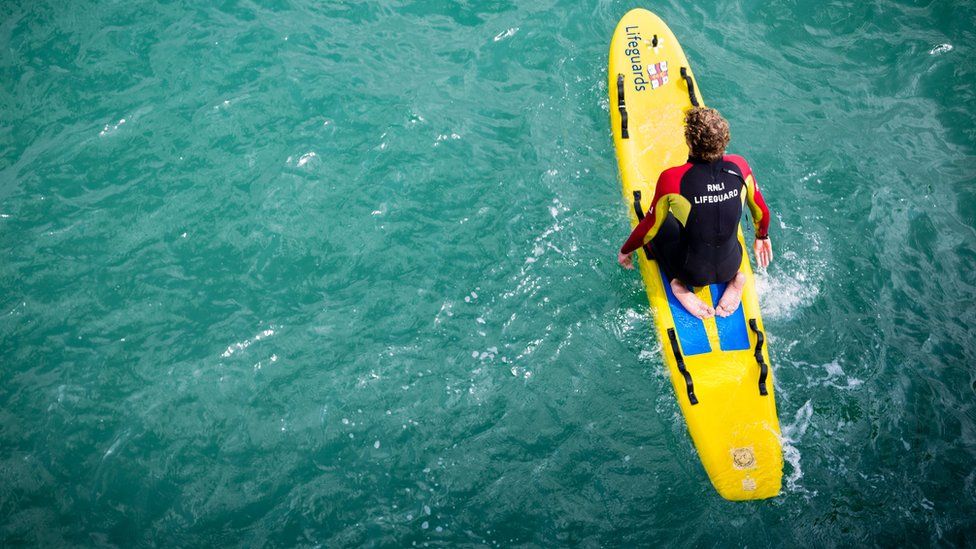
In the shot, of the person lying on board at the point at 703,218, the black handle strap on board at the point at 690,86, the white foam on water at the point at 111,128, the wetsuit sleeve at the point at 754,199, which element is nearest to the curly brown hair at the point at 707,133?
the person lying on board at the point at 703,218

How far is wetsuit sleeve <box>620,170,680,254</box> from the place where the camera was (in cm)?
502

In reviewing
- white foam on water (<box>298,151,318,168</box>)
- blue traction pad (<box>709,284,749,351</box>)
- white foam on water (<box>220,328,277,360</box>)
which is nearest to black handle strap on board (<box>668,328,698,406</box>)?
blue traction pad (<box>709,284,749,351</box>)

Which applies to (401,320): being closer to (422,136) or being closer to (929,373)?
(422,136)

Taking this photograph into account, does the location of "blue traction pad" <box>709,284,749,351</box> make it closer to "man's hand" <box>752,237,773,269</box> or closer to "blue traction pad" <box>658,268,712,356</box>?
"blue traction pad" <box>658,268,712,356</box>

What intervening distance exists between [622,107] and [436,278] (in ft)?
7.94

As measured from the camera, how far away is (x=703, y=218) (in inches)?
196

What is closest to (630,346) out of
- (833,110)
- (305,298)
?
(305,298)

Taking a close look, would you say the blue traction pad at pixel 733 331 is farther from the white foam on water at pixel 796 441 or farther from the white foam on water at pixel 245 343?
the white foam on water at pixel 245 343

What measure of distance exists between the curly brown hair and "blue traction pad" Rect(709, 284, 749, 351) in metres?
1.18

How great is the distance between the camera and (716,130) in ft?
15.6

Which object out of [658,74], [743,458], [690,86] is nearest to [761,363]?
[743,458]

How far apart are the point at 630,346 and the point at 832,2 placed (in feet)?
16.5

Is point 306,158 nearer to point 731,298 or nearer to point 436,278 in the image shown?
point 436,278

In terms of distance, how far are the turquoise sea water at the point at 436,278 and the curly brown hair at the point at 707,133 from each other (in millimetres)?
1405
